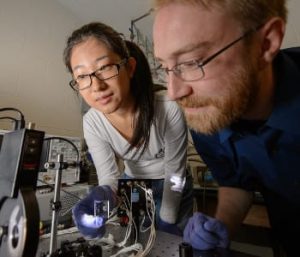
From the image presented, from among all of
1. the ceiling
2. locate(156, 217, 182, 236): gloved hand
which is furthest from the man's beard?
the ceiling

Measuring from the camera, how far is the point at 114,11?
248 cm

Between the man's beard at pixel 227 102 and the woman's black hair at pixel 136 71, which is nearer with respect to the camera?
the man's beard at pixel 227 102

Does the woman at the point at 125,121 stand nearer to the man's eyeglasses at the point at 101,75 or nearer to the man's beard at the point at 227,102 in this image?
the man's eyeglasses at the point at 101,75

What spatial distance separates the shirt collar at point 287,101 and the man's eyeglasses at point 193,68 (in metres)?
0.19

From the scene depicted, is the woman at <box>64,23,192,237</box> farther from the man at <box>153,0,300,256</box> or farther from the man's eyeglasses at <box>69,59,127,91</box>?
the man at <box>153,0,300,256</box>

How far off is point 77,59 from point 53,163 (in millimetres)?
442

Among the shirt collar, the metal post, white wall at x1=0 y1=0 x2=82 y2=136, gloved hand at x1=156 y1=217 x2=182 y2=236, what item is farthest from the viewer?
white wall at x1=0 y1=0 x2=82 y2=136

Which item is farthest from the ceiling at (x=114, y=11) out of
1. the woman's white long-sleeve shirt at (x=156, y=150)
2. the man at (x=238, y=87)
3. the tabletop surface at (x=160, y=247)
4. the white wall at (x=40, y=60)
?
the tabletop surface at (x=160, y=247)

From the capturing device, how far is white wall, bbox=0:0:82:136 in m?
1.91

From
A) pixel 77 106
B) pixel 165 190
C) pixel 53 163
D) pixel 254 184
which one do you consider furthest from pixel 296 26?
pixel 53 163

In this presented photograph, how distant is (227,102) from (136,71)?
505 millimetres

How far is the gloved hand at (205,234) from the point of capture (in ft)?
2.20

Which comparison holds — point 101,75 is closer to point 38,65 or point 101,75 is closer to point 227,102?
point 227,102

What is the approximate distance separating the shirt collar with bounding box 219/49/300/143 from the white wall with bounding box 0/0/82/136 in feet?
5.94
